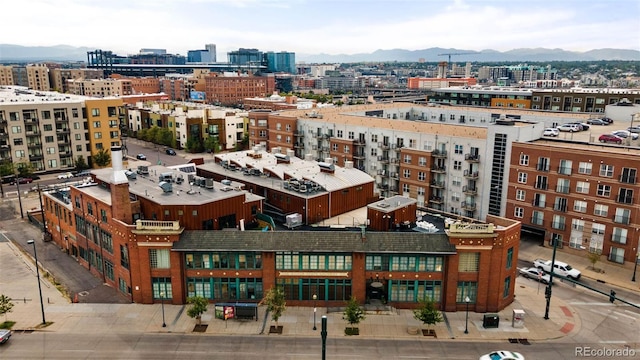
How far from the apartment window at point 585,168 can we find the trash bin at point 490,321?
3002cm

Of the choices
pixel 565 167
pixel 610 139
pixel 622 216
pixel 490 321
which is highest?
pixel 610 139

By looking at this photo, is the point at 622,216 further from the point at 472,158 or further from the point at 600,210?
the point at 472,158

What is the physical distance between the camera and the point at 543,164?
68.5 metres

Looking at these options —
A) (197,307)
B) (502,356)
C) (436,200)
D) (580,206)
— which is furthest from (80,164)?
(502,356)

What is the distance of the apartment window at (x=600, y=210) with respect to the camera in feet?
209

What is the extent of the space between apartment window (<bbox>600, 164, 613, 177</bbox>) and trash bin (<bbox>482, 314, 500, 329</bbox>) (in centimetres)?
3010

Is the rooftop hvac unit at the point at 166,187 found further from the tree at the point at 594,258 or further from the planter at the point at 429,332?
the tree at the point at 594,258

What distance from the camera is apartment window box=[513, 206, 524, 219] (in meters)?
71.5

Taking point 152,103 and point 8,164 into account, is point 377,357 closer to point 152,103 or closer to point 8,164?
point 8,164

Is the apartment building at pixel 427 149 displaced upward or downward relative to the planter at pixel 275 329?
upward

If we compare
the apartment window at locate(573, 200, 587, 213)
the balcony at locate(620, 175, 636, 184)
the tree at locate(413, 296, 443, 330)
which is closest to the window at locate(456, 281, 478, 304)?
the tree at locate(413, 296, 443, 330)

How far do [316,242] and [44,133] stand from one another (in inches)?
3698

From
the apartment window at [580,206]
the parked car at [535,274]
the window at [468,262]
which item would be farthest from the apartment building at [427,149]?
the window at [468,262]

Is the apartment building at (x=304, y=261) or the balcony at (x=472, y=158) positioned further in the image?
the balcony at (x=472, y=158)
